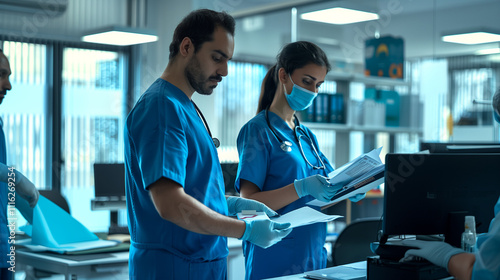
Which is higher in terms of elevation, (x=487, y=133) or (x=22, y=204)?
(x=487, y=133)

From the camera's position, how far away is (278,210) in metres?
2.03

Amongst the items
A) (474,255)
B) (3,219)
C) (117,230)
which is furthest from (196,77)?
(117,230)

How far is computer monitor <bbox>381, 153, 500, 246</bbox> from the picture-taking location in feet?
5.11

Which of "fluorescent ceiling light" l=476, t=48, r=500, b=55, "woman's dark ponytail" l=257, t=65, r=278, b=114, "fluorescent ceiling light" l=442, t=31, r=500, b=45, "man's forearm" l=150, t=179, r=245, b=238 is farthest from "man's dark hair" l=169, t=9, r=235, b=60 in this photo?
"fluorescent ceiling light" l=476, t=48, r=500, b=55

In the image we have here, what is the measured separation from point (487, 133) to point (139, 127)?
5.26 m

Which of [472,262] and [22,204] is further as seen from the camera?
[22,204]

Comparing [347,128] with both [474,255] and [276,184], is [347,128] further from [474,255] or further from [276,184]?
[474,255]

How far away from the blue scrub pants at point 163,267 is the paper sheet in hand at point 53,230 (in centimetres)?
122

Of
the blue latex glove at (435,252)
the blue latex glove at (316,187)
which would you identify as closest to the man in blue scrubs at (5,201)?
the blue latex glove at (316,187)

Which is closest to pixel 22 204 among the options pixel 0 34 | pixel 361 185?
pixel 361 185

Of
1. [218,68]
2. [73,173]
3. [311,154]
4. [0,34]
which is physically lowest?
[73,173]

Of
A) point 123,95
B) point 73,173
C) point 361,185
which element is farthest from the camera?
point 123,95

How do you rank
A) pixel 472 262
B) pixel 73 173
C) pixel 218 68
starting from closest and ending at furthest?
pixel 472 262
pixel 218 68
pixel 73 173

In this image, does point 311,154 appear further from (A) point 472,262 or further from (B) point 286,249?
(A) point 472,262
